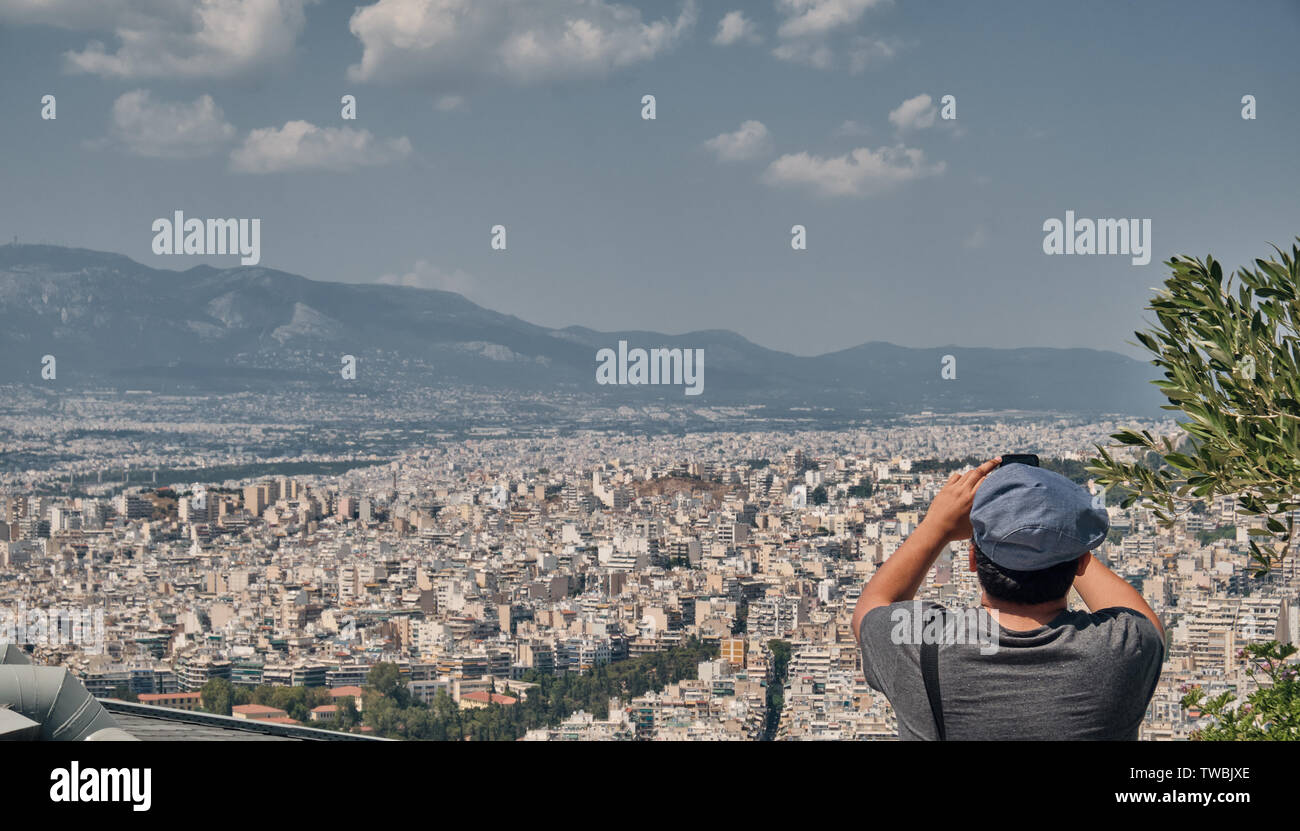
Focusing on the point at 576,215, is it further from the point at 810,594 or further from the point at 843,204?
the point at 810,594

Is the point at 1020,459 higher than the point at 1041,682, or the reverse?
the point at 1020,459

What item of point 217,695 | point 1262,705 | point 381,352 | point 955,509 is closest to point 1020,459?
point 955,509

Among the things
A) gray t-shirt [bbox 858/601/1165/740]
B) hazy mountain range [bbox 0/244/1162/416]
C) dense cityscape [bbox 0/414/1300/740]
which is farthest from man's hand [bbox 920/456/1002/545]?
hazy mountain range [bbox 0/244/1162/416]

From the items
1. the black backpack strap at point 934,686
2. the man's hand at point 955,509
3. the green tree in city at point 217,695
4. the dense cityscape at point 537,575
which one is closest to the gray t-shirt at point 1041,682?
the black backpack strap at point 934,686

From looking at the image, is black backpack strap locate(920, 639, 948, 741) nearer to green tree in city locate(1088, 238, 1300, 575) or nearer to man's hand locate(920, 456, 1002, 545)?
man's hand locate(920, 456, 1002, 545)

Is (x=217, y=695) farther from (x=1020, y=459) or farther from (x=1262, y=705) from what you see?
(x=1020, y=459)

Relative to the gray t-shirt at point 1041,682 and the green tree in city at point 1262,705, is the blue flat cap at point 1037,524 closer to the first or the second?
the gray t-shirt at point 1041,682

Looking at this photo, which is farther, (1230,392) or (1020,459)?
(1230,392)
